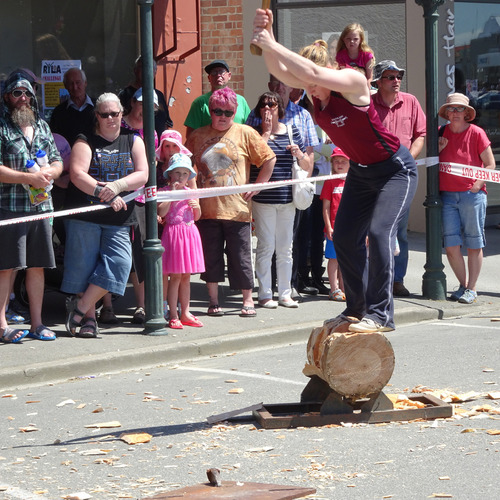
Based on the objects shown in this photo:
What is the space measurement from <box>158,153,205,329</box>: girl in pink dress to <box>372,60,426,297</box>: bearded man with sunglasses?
214cm

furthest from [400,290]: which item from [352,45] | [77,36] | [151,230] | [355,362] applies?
[77,36]

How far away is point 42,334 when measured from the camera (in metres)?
9.05

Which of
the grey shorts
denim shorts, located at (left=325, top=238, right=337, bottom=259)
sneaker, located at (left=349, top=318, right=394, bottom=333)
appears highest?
the grey shorts

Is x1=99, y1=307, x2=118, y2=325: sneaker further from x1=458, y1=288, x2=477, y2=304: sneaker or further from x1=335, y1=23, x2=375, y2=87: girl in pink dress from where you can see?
x1=458, y1=288, x2=477, y2=304: sneaker

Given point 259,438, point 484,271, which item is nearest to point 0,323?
point 259,438

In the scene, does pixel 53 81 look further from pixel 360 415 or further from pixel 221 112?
pixel 360 415

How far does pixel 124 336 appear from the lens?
9297mm

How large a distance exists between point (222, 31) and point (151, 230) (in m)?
5.71

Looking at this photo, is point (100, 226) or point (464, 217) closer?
point (100, 226)

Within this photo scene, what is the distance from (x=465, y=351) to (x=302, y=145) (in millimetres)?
3032

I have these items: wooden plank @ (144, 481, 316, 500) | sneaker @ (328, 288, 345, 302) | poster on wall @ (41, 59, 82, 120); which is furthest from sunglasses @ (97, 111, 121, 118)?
wooden plank @ (144, 481, 316, 500)

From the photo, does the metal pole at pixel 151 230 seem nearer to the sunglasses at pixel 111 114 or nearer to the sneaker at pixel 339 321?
the sunglasses at pixel 111 114

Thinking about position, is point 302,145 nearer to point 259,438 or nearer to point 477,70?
point 259,438

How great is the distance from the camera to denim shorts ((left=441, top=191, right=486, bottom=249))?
10.9 metres
